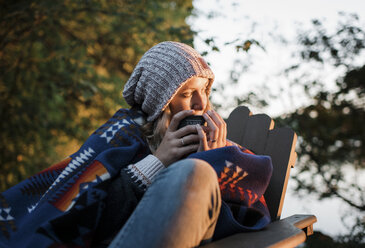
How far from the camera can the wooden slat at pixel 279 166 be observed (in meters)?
1.37

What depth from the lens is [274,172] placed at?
1.42m

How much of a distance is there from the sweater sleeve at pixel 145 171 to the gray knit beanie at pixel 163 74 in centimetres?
30

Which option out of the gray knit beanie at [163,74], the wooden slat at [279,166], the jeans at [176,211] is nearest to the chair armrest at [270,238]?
the jeans at [176,211]

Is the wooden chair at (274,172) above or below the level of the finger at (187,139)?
below

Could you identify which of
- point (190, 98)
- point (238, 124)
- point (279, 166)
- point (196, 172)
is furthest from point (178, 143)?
point (238, 124)

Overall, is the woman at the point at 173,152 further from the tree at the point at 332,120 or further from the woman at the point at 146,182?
the tree at the point at 332,120

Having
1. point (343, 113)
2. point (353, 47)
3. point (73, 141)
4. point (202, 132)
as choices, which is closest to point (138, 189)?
Answer: point (202, 132)

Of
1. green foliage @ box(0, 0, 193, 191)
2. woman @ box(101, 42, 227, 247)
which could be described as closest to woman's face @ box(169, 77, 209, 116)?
woman @ box(101, 42, 227, 247)

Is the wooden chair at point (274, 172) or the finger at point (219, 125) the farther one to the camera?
the finger at point (219, 125)

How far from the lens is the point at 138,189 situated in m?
1.16

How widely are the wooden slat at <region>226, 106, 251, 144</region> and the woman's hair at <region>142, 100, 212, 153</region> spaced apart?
0.51 meters

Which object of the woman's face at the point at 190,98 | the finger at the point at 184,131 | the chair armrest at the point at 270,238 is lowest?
the chair armrest at the point at 270,238

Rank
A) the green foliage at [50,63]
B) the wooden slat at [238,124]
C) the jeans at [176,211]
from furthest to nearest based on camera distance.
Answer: the green foliage at [50,63], the wooden slat at [238,124], the jeans at [176,211]

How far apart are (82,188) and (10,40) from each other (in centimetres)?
241
